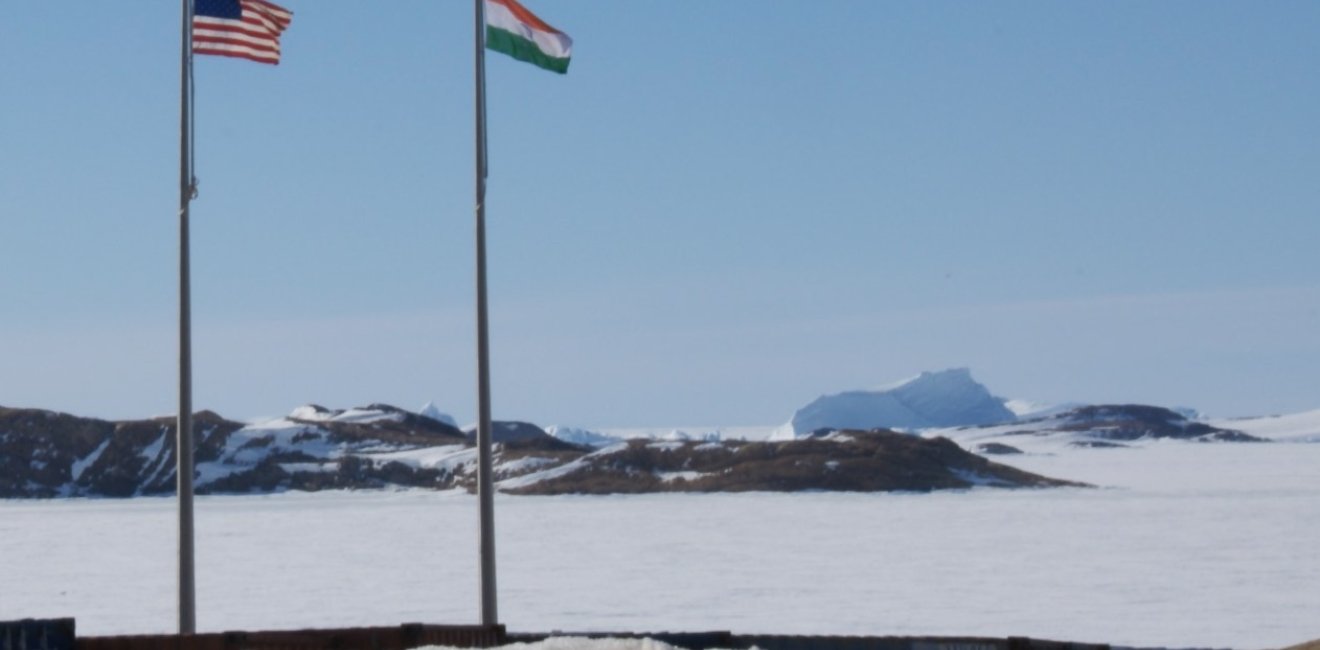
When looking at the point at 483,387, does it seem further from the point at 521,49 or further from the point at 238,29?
the point at 238,29

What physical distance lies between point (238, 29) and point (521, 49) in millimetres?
3426

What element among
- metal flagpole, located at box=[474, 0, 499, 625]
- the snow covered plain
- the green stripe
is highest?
the green stripe

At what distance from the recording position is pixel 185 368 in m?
20.6

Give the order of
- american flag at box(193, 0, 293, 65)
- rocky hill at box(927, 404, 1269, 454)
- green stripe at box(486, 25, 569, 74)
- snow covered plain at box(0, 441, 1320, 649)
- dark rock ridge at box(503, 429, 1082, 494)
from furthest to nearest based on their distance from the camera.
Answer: rocky hill at box(927, 404, 1269, 454)
dark rock ridge at box(503, 429, 1082, 494)
snow covered plain at box(0, 441, 1320, 649)
green stripe at box(486, 25, 569, 74)
american flag at box(193, 0, 293, 65)

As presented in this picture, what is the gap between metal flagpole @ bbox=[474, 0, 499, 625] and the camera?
19.7m

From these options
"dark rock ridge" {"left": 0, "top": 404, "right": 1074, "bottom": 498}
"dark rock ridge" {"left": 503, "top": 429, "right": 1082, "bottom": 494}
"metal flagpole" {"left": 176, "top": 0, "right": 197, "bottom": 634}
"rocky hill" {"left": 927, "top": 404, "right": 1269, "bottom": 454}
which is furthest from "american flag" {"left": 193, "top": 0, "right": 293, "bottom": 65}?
"rocky hill" {"left": 927, "top": 404, "right": 1269, "bottom": 454}

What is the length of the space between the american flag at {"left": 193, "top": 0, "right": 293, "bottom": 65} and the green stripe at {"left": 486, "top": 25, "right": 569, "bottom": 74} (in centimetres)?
268

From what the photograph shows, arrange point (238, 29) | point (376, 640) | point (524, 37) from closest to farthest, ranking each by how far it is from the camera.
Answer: point (376, 640)
point (238, 29)
point (524, 37)

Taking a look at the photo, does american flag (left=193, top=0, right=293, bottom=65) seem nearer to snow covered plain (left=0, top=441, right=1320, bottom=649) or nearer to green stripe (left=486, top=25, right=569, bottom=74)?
green stripe (left=486, top=25, right=569, bottom=74)

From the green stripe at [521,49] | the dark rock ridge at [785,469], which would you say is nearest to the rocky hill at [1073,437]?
the dark rock ridge at [785,469]

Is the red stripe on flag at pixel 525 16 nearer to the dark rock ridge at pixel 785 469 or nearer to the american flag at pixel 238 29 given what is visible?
the american flag at pixel 238 29

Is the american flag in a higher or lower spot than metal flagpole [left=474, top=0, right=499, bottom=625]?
higher

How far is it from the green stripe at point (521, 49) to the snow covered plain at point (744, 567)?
10.2 m

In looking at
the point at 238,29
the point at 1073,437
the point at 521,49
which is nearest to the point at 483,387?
the point at 521,49
